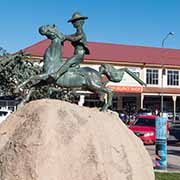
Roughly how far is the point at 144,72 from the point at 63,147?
5006cm

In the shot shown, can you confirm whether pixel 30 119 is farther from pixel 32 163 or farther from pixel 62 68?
pixel 62 68

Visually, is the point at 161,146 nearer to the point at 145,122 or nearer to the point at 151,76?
the point at 145,122

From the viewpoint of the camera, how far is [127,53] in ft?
186

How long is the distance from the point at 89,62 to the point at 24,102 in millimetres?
43364

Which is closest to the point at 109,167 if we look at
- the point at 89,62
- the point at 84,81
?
the point at 84,81

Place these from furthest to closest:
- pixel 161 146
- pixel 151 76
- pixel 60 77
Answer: pixel 151 76 < pixel 161 146 < pixel 60 77

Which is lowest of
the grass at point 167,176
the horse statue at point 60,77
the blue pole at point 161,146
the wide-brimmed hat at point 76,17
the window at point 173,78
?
the grass at point 167,176

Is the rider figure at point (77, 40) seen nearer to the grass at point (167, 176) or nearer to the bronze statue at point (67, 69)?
the bronze statue at point (67, 69)

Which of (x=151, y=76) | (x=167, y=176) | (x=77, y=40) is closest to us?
(x=77, y=40)

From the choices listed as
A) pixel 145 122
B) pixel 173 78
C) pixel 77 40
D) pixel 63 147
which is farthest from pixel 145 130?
pixel 173 78

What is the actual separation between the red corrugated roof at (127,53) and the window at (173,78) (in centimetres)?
120

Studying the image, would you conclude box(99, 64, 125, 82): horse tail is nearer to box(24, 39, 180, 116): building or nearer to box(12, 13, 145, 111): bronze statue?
box(12, 13, 145, 111): bronze statue

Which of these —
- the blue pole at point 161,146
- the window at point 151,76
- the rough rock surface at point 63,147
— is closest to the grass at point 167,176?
the blue pole at point 161,146

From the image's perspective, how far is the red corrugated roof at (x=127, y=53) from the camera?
5251 centimetres
